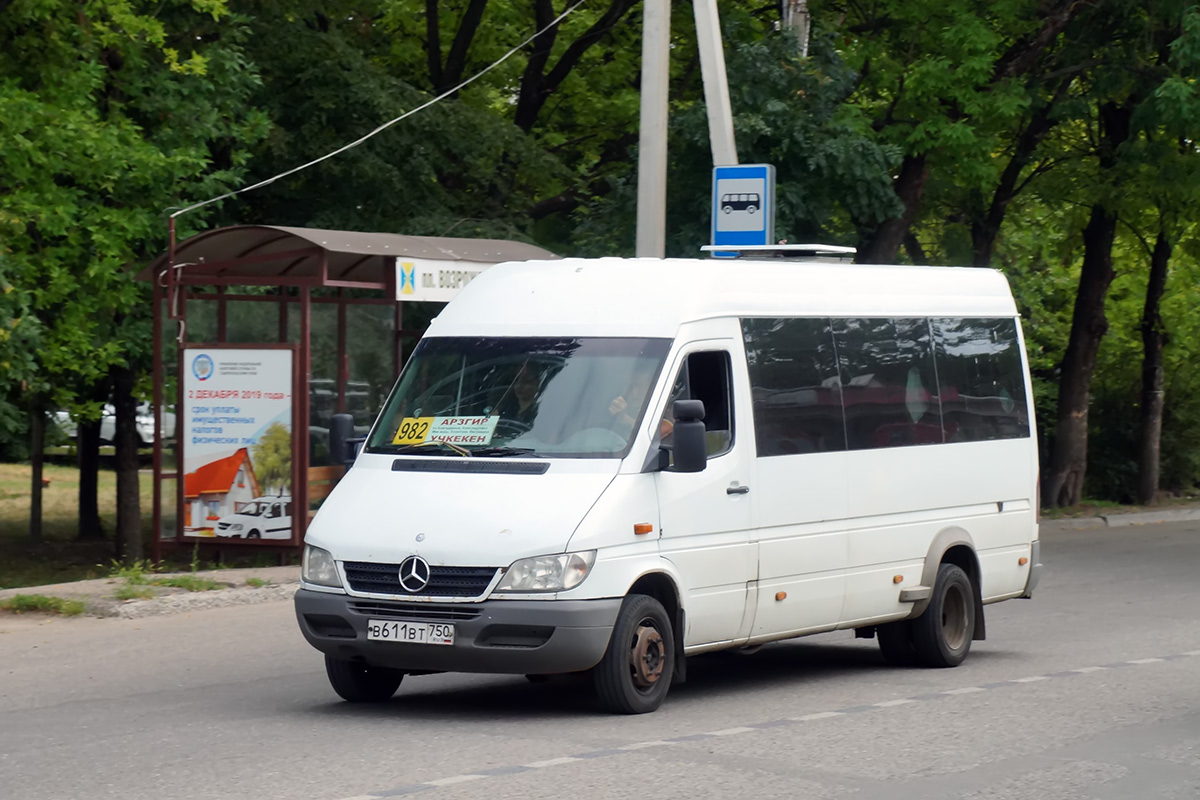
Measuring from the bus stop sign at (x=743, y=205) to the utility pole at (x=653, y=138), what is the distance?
20.9 inches

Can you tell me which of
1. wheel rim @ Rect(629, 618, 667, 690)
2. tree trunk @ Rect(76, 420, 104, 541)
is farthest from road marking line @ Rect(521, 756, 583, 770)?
tree trunk @ Rect(76, 420, 104, 541)

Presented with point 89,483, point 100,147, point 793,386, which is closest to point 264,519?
point 100,147

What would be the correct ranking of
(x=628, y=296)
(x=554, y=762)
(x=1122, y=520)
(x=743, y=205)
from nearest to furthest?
(x=554, y=762)
(x=628, y=296)
(x=743, y=205)
(x=1122, y=520)

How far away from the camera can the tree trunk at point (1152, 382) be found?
26656 mm

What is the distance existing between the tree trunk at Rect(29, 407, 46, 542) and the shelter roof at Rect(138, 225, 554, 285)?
5363 mm

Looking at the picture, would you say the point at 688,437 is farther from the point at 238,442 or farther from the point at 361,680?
the point at 238,442

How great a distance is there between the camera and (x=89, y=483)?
24547mm

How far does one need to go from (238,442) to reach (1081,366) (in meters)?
14.1

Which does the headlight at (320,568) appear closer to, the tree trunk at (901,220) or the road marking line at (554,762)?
the road marking line at (554,762)

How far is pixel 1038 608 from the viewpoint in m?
14.5

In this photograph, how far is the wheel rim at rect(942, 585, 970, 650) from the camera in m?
11.2

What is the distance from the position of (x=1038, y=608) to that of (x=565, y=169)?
36.6ft

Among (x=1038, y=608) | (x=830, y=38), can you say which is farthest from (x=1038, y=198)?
(x=1038, y=608)

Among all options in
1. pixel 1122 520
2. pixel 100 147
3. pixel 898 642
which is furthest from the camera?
pixel 1122 520
